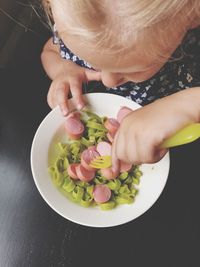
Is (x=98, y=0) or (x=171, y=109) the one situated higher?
(x=98, y=0)

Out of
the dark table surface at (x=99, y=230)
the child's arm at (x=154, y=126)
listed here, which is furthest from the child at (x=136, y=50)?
the dark table surface at (x=99, y=230)

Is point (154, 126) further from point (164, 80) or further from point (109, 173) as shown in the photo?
point (164, 80)

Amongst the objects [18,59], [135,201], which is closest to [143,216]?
[135,201]

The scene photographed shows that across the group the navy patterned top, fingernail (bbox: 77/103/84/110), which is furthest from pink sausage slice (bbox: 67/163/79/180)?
the navy patterned top

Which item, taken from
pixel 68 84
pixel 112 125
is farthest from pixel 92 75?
pixel 112 125

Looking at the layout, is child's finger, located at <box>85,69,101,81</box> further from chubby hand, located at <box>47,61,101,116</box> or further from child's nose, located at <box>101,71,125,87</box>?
child's nose, located at <box>101,71,125,87</box>

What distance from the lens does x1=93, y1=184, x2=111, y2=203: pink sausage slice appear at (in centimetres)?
75

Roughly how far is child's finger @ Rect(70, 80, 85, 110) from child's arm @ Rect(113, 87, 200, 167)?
0.15 m

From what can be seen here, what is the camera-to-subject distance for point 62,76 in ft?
3.01

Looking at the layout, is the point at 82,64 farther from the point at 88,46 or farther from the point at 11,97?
the point at 88,46

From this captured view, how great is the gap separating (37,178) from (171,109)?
0.26 metres

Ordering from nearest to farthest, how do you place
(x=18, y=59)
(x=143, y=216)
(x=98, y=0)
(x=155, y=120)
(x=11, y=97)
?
(x=98, y=0), (x=155, y=120), (x=143, y=216), (x=11, y=97), (x=18, y=59)

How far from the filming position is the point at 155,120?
663mm

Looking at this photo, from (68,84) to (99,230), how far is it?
1.03 feet
